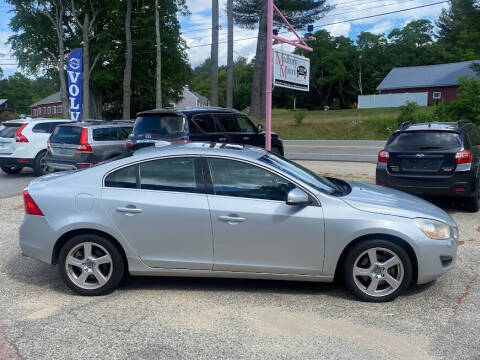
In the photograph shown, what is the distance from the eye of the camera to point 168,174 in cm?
496

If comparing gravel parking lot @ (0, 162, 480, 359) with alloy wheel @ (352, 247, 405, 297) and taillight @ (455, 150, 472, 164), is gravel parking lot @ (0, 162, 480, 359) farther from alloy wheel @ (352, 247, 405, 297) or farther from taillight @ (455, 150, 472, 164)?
taillight @ (455, 150, 472, 164)

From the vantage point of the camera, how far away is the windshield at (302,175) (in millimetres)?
5012

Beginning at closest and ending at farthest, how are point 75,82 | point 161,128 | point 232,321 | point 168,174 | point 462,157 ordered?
point 232,321, point 168,174, point 462,157, point 161,128, point 75,82

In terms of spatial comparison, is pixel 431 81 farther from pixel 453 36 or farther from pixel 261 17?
pixel 261 17

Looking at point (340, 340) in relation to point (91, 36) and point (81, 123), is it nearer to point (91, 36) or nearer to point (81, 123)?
point (81, 123)

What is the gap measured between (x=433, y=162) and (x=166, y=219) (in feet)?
18.2

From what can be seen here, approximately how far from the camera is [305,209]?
184 inches

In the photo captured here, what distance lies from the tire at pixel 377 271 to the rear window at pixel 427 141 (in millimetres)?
4467

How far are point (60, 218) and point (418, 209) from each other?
3.58 m

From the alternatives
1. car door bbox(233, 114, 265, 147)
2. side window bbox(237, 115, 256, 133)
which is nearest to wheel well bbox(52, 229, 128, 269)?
car door bbox(233, 114, 265, 147)

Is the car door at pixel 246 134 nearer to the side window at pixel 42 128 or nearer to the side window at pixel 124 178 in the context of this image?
the side window at pixel 42 128

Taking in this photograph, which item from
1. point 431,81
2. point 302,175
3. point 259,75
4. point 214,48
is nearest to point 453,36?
point 431,81

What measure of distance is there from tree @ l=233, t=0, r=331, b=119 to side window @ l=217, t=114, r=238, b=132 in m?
27.2

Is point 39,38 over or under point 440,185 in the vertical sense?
over
